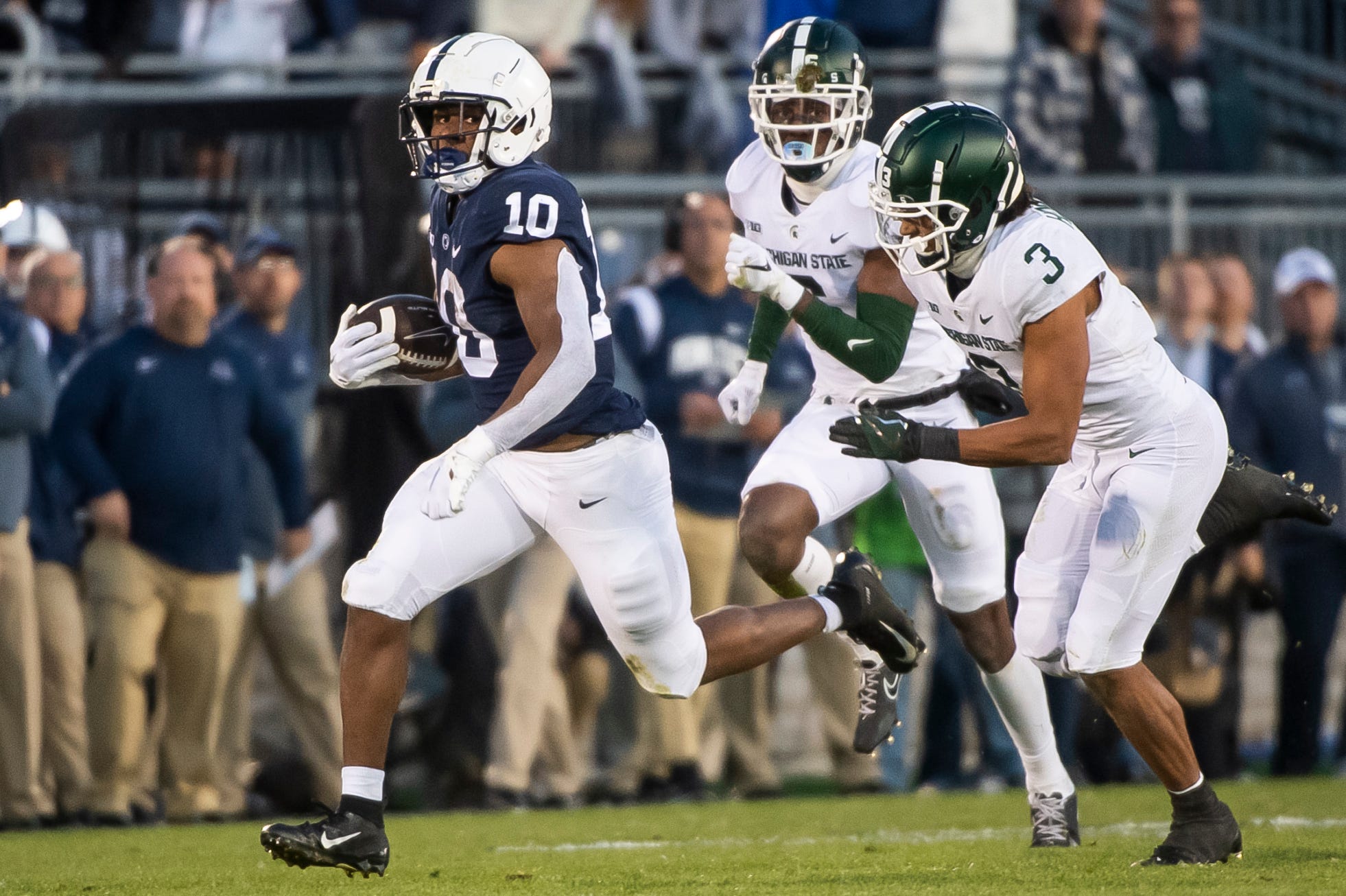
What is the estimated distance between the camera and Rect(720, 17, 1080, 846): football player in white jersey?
5727mm

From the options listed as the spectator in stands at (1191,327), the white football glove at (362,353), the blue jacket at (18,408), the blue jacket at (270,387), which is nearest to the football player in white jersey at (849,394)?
the white football glove at (362,353)

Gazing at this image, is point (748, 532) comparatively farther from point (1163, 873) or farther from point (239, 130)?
point (239, 130)

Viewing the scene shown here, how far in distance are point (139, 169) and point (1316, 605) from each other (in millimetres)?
5388

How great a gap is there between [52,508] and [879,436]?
3978 millimetres

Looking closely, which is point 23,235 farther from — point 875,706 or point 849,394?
point 875,706

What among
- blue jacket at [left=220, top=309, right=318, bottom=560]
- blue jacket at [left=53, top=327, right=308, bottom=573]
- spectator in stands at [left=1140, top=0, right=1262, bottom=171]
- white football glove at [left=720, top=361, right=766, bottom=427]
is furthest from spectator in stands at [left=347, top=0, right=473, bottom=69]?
white football glove at [left=720, top=361, right=766, bottom=427]

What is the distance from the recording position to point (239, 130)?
800cm

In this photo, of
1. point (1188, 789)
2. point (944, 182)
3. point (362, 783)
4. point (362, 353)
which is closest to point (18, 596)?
point (362, 353)

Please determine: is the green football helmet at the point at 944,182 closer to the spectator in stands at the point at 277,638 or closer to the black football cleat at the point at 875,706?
the black football cleat at the point at 875,706

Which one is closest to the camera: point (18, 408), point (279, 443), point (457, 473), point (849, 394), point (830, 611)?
point (457, 473)

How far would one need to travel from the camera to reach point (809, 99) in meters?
→ 5.82

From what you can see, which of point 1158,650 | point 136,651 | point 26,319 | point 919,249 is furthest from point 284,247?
point 1158,650

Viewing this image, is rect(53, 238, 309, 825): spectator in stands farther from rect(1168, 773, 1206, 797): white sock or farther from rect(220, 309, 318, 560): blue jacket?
rect(1168, 773, 1206, 797): white sock

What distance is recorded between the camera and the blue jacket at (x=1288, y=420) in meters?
8.66
